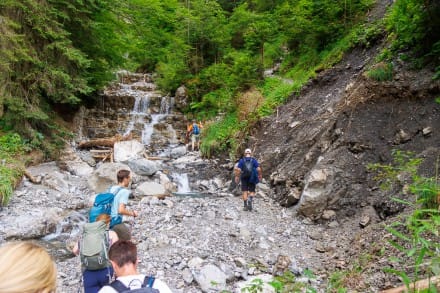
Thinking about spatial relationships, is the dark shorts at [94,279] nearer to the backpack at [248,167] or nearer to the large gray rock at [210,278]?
the large gray rock at [210,278]

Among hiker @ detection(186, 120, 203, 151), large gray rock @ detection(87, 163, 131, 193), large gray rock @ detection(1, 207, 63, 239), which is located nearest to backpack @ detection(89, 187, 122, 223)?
large gray rock @ detection(1, 207, 63, 239)

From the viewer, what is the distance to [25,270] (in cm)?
134

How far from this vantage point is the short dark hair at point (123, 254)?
249 cm

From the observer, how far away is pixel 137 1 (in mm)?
17375

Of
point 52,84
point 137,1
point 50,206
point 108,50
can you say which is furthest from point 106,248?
point 137,1

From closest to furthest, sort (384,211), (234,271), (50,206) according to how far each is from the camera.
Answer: (234,271), (384,211), (50,206)

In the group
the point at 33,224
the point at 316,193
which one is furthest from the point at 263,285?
the point at 33,224

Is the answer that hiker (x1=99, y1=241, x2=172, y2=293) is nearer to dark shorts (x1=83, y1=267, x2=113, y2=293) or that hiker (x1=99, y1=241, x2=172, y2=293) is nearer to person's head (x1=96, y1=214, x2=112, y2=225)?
dark shorts (x1=83, y1=267, x2=113, y2=293)

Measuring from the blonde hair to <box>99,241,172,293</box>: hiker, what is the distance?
2.34 feet

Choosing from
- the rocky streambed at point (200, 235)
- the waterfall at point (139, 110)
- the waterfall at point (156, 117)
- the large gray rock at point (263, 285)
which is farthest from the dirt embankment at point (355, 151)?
the waterfall at point (139, 110)

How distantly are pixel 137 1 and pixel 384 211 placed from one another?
16068 millimetres

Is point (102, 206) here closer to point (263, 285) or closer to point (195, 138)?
point (263, 285)

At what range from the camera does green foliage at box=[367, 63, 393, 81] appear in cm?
902

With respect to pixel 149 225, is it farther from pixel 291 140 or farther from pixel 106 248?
pixel 291 140
